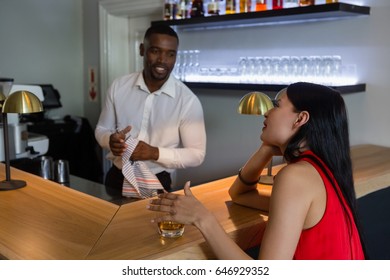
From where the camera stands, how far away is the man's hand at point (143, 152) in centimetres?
200

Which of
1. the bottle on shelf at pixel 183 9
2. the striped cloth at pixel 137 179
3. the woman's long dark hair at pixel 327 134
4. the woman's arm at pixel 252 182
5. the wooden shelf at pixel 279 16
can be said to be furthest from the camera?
the bottle on shelf at pixel 183 9

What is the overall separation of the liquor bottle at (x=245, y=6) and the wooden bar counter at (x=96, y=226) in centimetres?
147

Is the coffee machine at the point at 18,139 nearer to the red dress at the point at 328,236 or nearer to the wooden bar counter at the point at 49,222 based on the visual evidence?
the wooden bar counter at the point at 49,222

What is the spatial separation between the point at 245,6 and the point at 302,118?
1.86 m

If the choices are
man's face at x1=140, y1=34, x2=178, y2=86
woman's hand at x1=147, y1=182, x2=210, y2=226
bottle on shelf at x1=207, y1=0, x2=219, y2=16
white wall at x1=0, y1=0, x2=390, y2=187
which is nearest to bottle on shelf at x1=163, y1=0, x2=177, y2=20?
white wall at x1=0, y1=0, x2=390, y2=187

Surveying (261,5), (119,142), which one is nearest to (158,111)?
(119,142)

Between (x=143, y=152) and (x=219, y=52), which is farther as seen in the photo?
(x=219, y=52)

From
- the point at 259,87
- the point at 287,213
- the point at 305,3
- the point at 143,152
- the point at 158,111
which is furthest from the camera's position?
the point at 259,87

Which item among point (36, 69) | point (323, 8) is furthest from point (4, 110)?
point (36, 69)

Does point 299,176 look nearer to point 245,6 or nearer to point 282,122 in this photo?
point 282,122

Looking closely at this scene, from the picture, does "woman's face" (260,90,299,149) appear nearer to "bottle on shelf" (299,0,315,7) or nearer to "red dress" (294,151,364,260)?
"red dress" (294,151,364,260)

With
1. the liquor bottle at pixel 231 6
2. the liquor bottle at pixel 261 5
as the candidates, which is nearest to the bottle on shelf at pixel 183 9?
the liquor bottle at pixel 231 6

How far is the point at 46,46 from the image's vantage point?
432 cm
